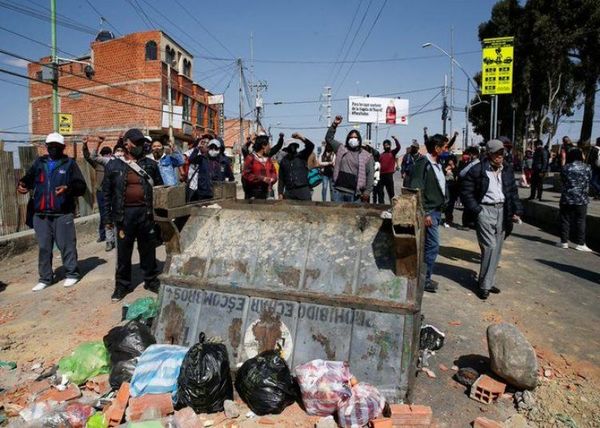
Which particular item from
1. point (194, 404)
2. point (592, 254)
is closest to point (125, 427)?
point (194, 404)

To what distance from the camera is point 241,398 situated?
3203 millimetres

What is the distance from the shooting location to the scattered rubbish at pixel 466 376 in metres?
3.47

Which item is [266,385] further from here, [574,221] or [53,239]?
[574,221]

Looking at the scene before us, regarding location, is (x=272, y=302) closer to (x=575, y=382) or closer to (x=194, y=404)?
(x=194, y=404)

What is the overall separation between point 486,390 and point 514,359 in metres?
0.32

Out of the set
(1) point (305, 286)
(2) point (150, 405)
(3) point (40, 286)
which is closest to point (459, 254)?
(1) point (305, 286)

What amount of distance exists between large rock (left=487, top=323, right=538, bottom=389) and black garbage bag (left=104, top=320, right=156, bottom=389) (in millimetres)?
2804

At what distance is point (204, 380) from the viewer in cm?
301

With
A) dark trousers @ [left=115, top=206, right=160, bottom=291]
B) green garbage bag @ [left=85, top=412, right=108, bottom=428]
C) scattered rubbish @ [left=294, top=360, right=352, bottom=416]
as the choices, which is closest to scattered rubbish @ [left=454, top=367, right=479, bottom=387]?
scattered rubbish @ [left=294, top=360, right=352, bottom=416]

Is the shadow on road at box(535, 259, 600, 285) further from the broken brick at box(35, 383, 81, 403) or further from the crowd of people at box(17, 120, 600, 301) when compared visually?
the broken brick at box(35, 383, 81, 403)

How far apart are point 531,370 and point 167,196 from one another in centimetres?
328

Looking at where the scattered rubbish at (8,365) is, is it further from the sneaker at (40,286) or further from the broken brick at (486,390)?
the broken brick at (486,390)

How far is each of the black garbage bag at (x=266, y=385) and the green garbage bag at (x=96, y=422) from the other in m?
0.91

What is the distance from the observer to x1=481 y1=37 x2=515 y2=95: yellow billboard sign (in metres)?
16.0
